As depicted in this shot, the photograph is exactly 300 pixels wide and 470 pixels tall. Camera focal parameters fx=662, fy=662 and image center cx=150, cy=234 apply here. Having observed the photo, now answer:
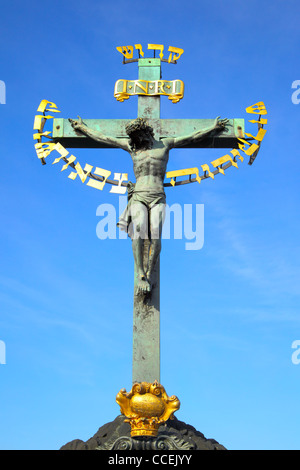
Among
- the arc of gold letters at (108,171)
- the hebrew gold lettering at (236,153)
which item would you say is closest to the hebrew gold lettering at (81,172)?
the arc of gold letters at (108,171)

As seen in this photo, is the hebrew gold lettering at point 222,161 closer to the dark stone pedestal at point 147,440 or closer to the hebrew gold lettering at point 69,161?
the hebrew gold lettering at point 69,161

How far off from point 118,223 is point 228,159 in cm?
180

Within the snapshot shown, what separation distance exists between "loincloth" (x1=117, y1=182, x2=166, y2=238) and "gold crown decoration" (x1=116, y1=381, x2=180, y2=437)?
200 centimetres

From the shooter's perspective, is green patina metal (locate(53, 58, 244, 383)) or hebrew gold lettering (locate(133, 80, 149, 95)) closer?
green patina metal (locate(53, 58, 244, 383))

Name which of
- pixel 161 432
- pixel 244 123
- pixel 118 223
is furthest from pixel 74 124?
pixel 161 432

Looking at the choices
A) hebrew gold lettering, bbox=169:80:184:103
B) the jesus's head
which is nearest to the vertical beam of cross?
the jesus's head

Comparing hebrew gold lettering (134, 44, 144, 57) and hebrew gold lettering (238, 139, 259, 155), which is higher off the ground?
hebrew gold lettering (134, 44, 144, 57)

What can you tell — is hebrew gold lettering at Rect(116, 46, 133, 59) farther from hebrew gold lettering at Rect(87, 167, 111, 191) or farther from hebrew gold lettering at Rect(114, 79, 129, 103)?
hebrew gold lettering at Rect(87, 167, 111, 191)

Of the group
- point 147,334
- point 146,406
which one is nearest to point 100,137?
point 147,334

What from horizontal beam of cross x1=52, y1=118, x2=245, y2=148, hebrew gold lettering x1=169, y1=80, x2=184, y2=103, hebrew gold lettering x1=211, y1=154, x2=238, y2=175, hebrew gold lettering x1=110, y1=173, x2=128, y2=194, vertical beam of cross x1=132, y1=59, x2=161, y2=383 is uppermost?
hebrew gold lettering x1=169, y1=80, x2=184, y2=103

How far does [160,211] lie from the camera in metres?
8.26

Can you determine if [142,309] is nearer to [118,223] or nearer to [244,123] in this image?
[118,223]

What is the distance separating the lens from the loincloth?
832 centimetres

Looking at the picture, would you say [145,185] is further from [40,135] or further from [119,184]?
[40,135]
